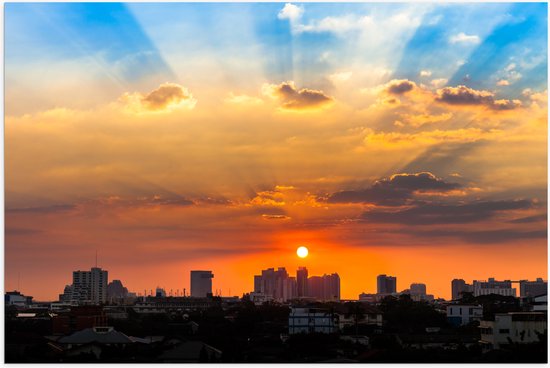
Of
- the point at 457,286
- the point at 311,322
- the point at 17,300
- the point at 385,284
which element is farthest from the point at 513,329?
the point at 385,284

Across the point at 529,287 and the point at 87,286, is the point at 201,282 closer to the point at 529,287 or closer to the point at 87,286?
the point at 87,286

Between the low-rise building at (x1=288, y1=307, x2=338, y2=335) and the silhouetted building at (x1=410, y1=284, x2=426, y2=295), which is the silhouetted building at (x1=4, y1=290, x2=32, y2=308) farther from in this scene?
the low-rise building at (x1=288, y1=307, x2=338, y2=335)

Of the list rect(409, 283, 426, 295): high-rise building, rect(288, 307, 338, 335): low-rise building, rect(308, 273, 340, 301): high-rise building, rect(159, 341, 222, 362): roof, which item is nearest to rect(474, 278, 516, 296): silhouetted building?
rect(409, 283, 426, 295): high-rise building

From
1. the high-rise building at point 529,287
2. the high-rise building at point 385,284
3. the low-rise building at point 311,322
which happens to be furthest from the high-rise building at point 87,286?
the low-rise building at point 311,322

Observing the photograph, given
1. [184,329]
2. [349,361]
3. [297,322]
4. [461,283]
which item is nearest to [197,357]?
[349,361]

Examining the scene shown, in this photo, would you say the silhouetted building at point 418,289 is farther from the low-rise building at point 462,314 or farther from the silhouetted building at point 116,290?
the low-rise building at point 462,314
